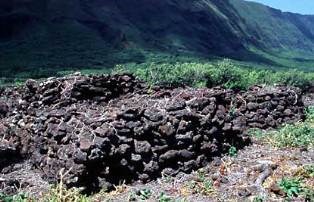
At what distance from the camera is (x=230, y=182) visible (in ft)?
28.3

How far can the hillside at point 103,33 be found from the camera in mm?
46784

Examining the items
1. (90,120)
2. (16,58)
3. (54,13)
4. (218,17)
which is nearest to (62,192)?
(90,120)

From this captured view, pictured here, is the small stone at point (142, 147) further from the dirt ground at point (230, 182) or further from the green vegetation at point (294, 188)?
the green vegetation at point (294, 188)

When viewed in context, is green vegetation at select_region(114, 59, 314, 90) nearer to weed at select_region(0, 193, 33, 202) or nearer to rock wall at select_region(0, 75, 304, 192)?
rock wall at select_region(0, 75, 304, 192)

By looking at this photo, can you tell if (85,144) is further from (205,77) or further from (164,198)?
(205,77)

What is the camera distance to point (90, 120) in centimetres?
902

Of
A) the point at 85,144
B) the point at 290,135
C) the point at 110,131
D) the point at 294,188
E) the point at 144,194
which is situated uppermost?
the point at 110,131

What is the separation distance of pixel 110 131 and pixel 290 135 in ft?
13.3

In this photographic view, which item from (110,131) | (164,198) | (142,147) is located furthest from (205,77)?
(164,198)

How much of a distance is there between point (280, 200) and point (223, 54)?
73.2 metres

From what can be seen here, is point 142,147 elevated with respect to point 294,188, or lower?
elevated

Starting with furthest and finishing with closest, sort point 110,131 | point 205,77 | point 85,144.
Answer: point 205,77
point 110,131
point 85,144

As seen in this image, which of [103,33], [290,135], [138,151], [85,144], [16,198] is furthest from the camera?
[103,33]

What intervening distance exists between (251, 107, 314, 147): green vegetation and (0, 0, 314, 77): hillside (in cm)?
2384
